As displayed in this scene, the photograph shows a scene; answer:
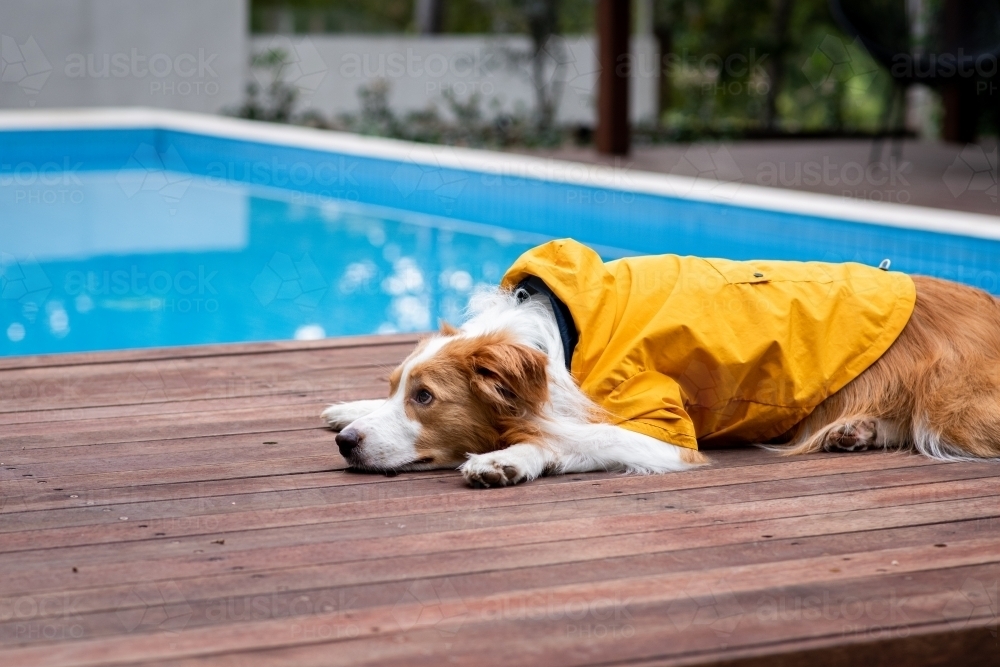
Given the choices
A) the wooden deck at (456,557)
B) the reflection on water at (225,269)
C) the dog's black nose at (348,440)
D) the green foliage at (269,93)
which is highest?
the green foliage at (269,93)

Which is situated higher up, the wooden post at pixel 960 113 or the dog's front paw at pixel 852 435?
the wooden post at pixel 960 113

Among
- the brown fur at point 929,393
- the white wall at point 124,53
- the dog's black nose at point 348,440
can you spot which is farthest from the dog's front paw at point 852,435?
the white wall at point 124,53

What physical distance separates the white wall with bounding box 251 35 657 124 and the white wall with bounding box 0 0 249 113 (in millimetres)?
481

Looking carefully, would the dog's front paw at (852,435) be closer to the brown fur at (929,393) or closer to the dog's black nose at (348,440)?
the brown fur at (929,393)

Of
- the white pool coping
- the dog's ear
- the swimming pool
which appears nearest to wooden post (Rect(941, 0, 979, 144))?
the white pool coping

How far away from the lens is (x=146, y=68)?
14766 mm

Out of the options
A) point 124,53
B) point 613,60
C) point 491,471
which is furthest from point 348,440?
point 124,53

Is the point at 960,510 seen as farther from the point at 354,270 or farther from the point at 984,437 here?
the point at 354,270

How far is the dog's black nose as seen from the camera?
2996 mm

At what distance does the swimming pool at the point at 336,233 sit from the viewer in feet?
20.2

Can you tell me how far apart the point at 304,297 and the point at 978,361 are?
4158 millimetres

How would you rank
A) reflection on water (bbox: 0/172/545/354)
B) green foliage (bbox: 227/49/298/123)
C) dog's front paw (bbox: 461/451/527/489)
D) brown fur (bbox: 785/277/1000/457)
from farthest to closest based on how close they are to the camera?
1. green foliage (bbox: 227/49/298/123)
2. reflection on water (bbox: 0/172/545/354)
3. brown fur (bbox: 785/277/1000/457)
4. dog's front paw (bbox: 461/451/527/489)

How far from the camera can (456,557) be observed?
96.6 inches

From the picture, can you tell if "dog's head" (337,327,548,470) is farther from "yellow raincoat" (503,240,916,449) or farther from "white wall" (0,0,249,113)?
"white wall" (0,0,249,113)
